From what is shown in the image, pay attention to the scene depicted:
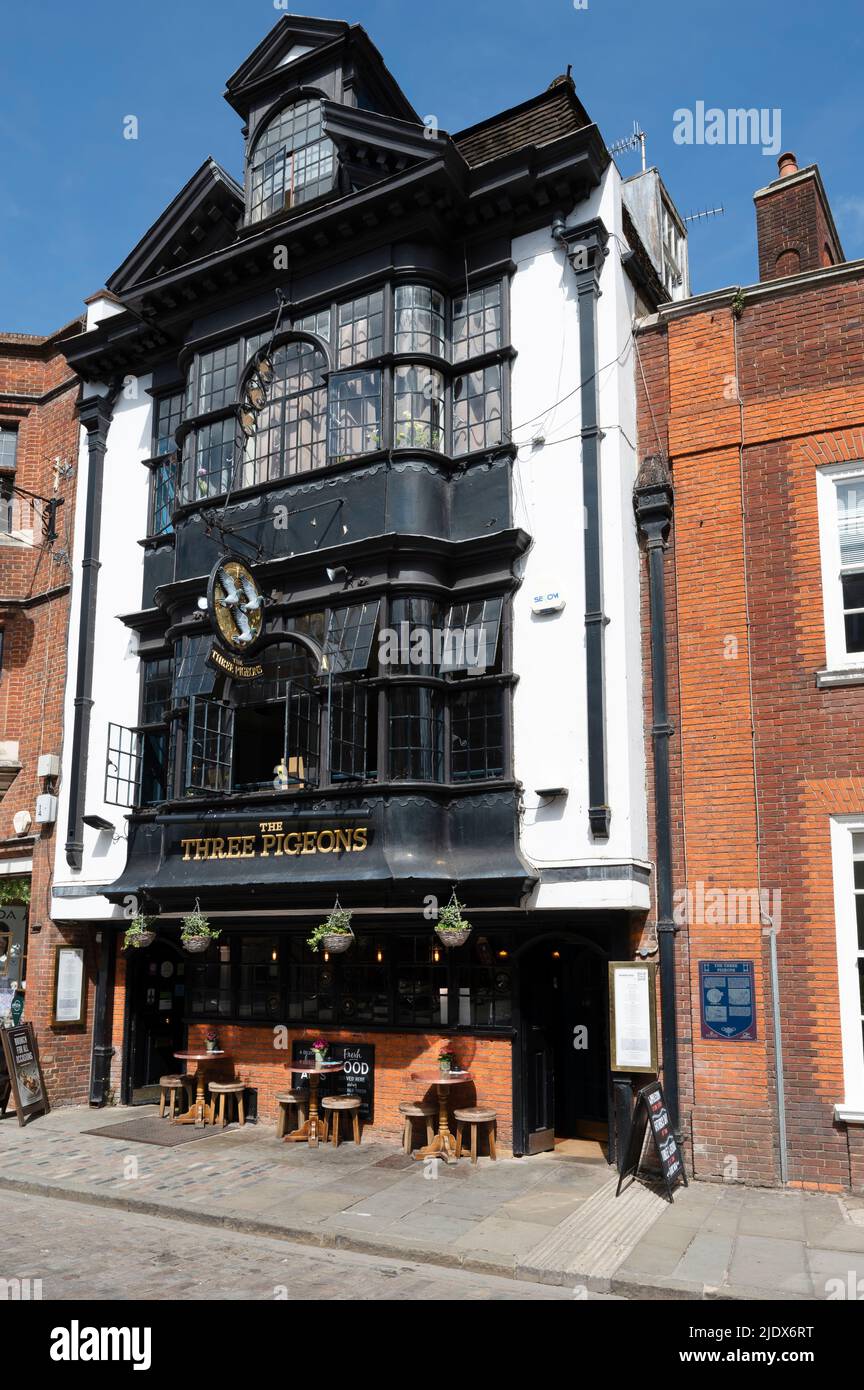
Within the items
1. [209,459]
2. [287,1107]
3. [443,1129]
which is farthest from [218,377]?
[443,1129]

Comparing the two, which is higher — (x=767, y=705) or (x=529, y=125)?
(x=529, y=125)

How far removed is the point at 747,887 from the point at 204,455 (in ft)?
31.2

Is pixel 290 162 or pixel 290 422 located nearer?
pixel 290 422

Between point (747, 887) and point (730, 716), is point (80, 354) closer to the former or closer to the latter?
point (730, 716)

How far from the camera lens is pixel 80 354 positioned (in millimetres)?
17484

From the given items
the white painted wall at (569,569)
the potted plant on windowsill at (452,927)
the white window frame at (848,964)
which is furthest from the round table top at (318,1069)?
the white window frame at (848,964)

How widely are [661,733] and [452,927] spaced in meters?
3.21

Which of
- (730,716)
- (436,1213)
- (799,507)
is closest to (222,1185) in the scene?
(436,1213)

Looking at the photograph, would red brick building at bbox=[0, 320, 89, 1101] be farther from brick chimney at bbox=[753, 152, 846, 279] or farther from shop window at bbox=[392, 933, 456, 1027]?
brick chimney at bbox=[753, 152, 846, 279]

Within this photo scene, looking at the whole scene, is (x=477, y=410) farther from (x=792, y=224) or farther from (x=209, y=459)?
(x=792, y=224)

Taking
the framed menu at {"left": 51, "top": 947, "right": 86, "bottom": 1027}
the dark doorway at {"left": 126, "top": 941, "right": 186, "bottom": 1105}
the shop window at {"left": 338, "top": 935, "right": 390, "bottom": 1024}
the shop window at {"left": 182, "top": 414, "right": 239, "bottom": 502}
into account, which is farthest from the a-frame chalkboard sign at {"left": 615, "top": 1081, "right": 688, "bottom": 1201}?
the shop window at {"left": 182, "top": 414, "right": 239, "bottom": 502}

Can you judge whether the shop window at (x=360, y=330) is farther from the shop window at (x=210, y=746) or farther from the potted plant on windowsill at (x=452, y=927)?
the potted plant on windowsill at (x=452, y=927)

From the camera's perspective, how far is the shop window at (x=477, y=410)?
→ 13539 millimetres

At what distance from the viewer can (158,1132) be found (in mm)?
13891
